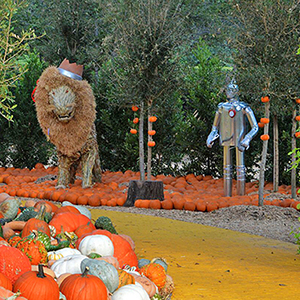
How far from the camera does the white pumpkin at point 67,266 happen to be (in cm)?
344

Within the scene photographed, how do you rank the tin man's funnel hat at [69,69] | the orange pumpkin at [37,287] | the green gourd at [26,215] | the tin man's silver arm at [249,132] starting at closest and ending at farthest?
the orange pumpkin at [37,287]
the green gourd at [26,215]
the tin man's silver arm at [249,132]
the tin man's funnel hat at [69,69]

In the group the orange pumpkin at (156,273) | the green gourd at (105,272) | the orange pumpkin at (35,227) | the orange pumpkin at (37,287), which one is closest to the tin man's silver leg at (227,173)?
the orange pumpkin at (35,227)

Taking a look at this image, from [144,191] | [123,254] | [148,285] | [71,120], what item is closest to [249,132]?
[144,191]

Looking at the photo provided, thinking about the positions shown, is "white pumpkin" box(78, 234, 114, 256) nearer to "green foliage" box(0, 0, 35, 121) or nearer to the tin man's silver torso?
"green foliage" box(0, 0, 35, 121)

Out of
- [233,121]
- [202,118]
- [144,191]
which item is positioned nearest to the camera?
[144,191]

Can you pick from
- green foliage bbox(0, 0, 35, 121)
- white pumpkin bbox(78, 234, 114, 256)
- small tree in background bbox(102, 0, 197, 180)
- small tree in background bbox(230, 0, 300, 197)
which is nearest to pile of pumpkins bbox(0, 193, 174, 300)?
white pumpkin bbox(78, 234, 114, 256)

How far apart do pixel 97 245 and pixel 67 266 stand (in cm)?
43

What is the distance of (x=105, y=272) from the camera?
129 inches

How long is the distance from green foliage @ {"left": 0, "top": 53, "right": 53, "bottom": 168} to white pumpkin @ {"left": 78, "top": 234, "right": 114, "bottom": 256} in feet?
29.3

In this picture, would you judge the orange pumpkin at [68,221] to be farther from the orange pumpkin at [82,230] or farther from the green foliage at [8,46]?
the green foliage at [8,46]

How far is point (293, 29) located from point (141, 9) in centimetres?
293

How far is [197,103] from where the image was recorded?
11250mm

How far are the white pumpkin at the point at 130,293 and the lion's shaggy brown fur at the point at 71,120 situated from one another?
19.7 ft

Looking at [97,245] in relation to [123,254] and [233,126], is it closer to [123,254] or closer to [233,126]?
[123,254]
